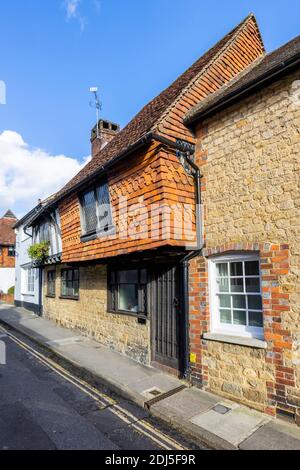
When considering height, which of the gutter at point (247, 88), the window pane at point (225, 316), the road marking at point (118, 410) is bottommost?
the road marking at point (118, 410)

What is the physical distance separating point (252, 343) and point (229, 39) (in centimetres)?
811

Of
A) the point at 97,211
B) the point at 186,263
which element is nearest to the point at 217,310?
the point at 186,263

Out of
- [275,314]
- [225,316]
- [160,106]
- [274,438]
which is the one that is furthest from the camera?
[160,106]

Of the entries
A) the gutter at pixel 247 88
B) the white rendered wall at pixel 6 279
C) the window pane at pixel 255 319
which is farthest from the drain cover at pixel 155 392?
the white rendered wall at pixel 6 279

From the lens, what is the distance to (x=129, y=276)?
8.35m

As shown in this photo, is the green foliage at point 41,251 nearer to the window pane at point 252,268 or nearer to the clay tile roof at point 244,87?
the clay tile roof at point 244,87

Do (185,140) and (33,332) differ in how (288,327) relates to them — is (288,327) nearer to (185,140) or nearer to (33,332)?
(185,140)

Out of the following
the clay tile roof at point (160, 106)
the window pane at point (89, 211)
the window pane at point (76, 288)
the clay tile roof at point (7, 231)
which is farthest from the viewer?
the clay tile roof at point (7, 231)

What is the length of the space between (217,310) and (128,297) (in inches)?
124

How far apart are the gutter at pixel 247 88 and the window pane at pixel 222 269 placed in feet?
10.8

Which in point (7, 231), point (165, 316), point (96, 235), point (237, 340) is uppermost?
point (7, 231)

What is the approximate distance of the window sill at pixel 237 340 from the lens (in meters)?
4.95

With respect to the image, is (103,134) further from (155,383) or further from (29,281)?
(155,383)

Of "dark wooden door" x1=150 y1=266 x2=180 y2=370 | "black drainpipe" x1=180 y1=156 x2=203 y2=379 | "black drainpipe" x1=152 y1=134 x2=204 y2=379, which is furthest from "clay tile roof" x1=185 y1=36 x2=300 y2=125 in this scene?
Result: "dark wooden door" x1=150 y1=266 x2=180 y2=370
